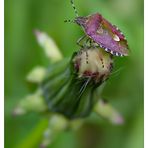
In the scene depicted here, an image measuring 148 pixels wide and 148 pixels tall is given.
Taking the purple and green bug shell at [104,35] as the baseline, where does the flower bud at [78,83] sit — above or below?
below

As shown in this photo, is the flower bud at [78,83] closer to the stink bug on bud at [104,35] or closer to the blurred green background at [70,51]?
the stink bug on bud at [104,35]

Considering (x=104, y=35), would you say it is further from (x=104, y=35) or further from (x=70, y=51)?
(x=70, y=51)

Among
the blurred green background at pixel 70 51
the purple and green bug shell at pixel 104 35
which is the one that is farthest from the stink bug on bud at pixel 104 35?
the blurred green background at pixel 70 51

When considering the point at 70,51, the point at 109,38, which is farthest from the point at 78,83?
the point at 70,51

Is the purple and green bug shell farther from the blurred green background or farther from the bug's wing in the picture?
the blurred green background

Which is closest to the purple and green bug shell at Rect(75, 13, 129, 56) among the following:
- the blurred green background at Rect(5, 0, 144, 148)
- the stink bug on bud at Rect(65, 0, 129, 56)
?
the stink bug on bud at Rect(65, 0, 129, 56)

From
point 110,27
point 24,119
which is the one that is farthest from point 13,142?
point 110,27
